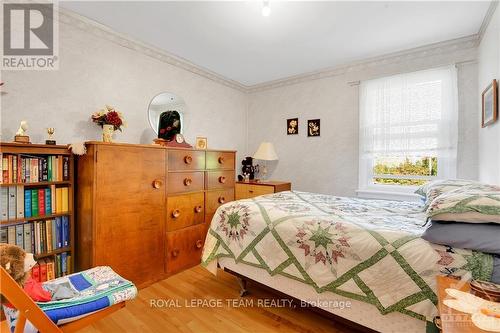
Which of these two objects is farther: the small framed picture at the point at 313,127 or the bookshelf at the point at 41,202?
the small framed picture at the point at 313,127

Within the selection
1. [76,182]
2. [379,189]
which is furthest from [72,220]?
[379,189]

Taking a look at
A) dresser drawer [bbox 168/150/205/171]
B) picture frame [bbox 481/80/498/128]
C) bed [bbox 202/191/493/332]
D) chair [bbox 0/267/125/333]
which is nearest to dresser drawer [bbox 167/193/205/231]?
dresser drawer [bbox 168/150/205/171]

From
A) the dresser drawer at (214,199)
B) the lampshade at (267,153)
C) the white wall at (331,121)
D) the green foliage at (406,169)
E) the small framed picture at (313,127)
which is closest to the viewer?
the white wall at (331,121)

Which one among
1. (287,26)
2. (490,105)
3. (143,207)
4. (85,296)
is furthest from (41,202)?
(490,105)

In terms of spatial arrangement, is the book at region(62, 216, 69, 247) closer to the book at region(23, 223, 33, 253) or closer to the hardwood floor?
the book at region(23, 223, 33, 253)

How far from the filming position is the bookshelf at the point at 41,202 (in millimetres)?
1654

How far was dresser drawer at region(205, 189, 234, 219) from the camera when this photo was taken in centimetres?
281

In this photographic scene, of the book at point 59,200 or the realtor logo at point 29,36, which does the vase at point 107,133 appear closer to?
the book at point 59,200

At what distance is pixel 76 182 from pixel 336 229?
2.20 m

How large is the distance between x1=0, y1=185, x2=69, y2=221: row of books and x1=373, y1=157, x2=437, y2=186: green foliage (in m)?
3.65

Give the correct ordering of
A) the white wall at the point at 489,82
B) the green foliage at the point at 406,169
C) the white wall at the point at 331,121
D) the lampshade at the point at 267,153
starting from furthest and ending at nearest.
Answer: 1. the lampshade at the point at 267,153
2. the green foliage at the point at 406,169
3. the white wall at the point at 331,121
4. the white wall at the point at 489,82

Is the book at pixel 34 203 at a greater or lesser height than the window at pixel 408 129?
lesser

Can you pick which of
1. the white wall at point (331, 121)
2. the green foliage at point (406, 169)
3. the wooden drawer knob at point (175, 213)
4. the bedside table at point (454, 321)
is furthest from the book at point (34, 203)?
the green foliage at point (406, 169)

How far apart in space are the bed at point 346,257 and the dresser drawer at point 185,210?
0.55 m
